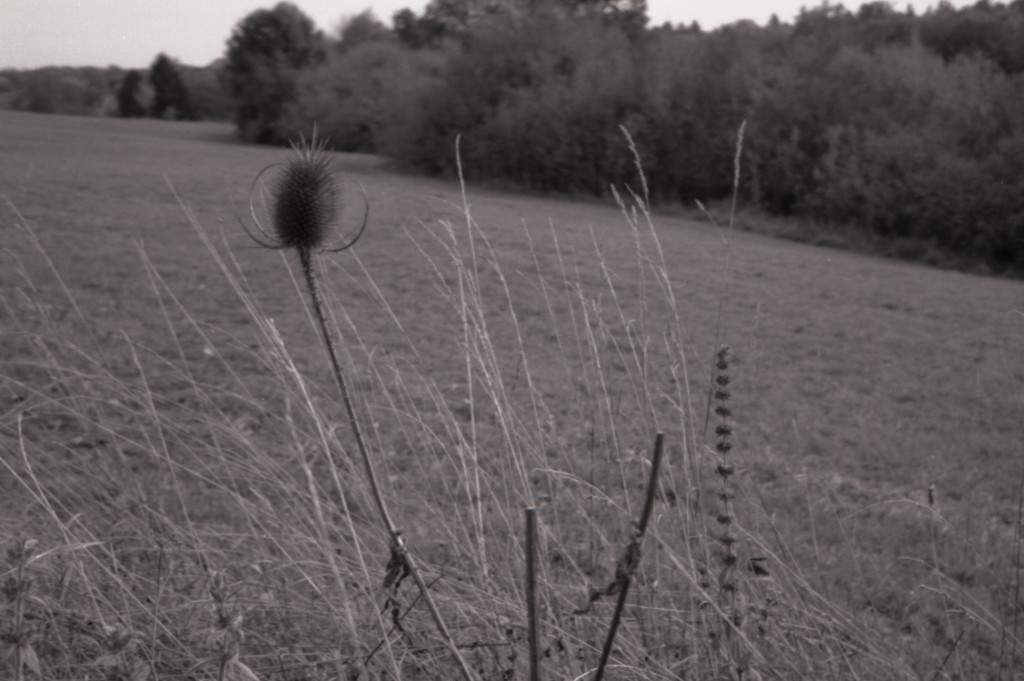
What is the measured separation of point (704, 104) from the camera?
2430 cm

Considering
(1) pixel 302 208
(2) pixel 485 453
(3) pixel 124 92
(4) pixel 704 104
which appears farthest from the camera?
(4) pixel 704 104

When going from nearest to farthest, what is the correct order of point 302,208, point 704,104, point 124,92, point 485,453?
1. point 302,208
2. point 485,453
3. point 124,92
4. point 704,104

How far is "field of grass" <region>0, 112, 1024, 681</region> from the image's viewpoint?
2.14m

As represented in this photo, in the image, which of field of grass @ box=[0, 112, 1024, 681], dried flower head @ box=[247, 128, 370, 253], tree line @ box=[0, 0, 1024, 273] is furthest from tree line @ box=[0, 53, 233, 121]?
dried flower head @ box=[247, 128, 370, 253]

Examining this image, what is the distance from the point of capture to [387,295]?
32.5 feet

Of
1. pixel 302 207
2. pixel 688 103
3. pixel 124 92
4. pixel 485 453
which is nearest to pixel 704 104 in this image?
pixel 688 103

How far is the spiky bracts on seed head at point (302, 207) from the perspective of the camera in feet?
4.51

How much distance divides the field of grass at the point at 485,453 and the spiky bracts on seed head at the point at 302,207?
322 mm

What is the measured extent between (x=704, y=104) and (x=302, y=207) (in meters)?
24.1

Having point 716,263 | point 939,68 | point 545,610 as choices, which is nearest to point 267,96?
point 716,263

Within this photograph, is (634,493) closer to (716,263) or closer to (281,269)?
(281,269)

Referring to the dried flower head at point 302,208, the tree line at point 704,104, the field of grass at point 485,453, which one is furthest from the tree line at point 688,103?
the dried flower head at point 302,208

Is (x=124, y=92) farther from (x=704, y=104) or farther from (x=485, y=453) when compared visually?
(x=485, y=453)

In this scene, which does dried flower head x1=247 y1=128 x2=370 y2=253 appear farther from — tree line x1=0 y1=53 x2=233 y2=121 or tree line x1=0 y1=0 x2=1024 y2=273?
tree line x1=0 y1=0 x2=1024 y2=273
